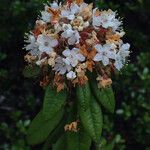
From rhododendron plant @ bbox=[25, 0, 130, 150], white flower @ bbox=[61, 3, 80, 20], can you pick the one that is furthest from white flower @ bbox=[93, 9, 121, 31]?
white flower @ bbox=[61, 3, 80, 20]

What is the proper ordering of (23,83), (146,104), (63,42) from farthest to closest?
(23,83) < (146,104) < (63,42)

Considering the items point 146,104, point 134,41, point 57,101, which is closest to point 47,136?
point 57,101

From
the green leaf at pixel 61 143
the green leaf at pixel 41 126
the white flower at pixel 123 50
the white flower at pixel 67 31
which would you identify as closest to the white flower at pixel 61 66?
the white flower at pixel 67 31

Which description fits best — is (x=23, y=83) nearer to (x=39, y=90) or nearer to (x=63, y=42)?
(x=39, y=90)

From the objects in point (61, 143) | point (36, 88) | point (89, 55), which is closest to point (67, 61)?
point (89, 55)

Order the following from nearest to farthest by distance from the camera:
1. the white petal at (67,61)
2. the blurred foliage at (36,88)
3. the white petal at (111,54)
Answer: the white petal at (67,61) < the white petal at (111,54) < the blurred foliage at (36,88)

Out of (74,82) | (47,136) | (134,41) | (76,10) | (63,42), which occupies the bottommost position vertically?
(47,136)

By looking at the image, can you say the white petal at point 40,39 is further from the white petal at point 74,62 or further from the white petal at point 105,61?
the white petal at point 105,61

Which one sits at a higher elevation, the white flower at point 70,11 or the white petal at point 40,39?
the white flower at point 70,11
